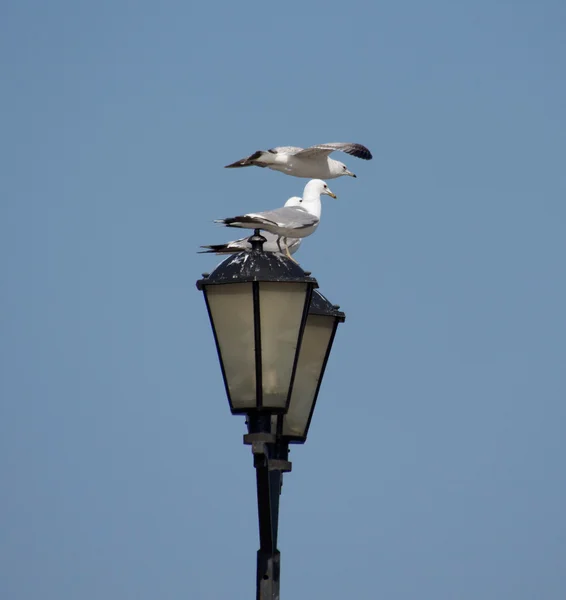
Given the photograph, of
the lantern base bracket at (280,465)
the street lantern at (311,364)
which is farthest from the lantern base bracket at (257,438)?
the street lantern at (311,364)

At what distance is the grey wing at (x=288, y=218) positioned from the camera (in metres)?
8.83

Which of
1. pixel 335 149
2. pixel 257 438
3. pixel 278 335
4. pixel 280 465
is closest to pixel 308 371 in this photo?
pixel 280 465

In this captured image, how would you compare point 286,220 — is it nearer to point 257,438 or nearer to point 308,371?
point 308,371

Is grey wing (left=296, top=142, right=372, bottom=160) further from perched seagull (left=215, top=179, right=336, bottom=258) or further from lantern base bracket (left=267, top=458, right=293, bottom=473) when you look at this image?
lantern base bracket (left=267, top=458, right=293, bottom=473)

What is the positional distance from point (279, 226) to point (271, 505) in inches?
145

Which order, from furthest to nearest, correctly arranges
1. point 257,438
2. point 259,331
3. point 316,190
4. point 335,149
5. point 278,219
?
1. point 335,149
2. point 316,190
3. point 278,219
4. point 259,331
5. point 257,438

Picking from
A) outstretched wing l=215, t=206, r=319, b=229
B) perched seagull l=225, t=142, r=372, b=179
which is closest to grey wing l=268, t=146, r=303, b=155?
perched seagull l=225, t=142, r=372, b=179

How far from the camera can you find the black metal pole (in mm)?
5797

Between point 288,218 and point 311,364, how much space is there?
3.10 m

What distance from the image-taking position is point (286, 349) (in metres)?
5.95

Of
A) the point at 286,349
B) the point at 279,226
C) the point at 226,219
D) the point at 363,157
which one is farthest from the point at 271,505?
the point at 363,157

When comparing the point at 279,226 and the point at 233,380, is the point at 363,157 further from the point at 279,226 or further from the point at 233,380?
the point at 233,380

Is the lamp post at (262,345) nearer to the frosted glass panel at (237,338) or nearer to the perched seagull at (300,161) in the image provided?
the frosted glass panel at (237,338)

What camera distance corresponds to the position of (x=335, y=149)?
1448cm
